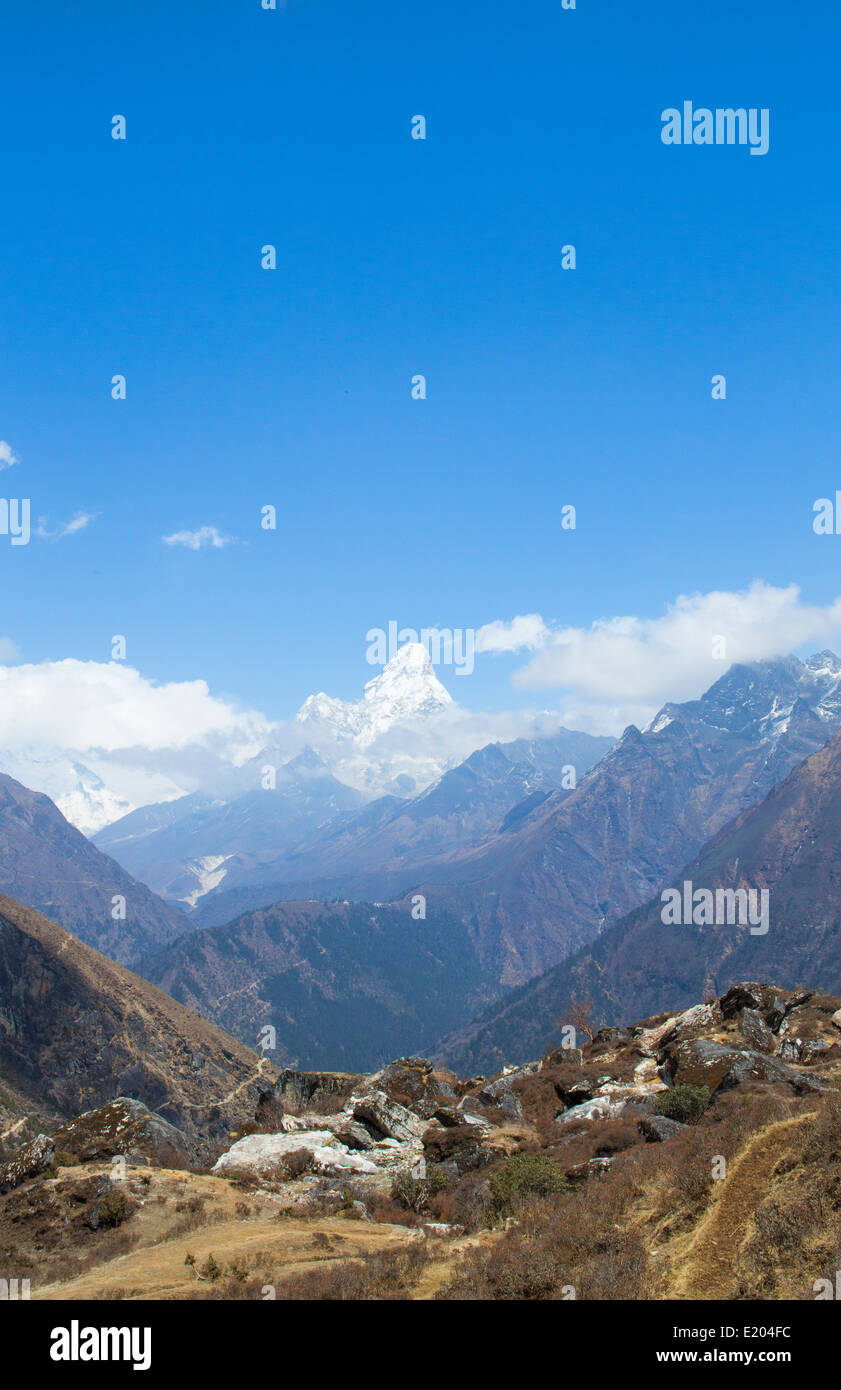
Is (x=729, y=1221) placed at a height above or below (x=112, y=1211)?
above

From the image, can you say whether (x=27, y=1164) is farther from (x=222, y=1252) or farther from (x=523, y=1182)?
(x=523, y=1182)

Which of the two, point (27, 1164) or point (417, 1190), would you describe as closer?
point (417, 1190)

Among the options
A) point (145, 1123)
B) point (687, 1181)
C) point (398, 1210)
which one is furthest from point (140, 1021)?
point (687, 1181)
